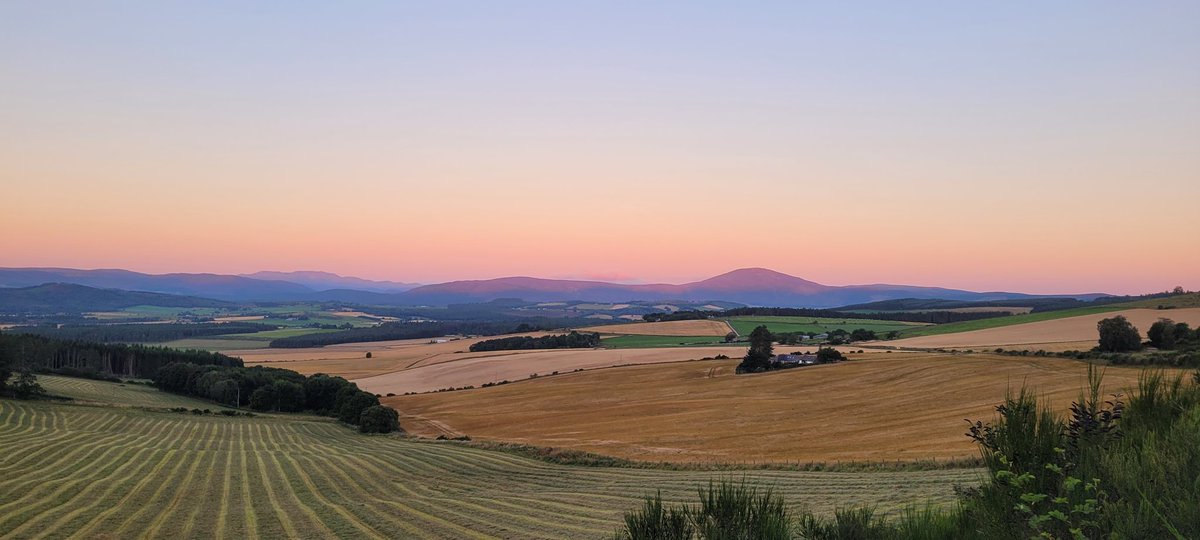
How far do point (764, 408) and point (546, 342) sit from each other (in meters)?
75.3

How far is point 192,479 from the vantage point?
31.1m

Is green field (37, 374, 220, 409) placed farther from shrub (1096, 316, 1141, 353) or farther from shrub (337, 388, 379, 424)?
shrub (1096, 316, 1141, 353)

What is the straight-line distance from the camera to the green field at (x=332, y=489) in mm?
20297

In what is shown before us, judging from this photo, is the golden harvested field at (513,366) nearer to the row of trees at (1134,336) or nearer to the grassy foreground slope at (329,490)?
the row of trees at (1134,336)

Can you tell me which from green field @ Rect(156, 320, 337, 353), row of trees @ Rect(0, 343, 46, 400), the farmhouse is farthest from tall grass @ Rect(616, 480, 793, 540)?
green field @ Rect(156, 320, 337, 353)

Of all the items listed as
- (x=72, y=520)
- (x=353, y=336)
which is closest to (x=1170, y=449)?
(x=72, y=520)

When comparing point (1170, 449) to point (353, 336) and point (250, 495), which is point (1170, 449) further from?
point (353, 336)

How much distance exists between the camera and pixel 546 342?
12219 cm

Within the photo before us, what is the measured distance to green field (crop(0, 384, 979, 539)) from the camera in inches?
799

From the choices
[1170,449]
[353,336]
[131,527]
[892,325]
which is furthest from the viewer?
[353,336]

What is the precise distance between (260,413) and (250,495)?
53.4 metres

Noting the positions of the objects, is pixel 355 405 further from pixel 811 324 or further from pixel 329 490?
pixel 811 324

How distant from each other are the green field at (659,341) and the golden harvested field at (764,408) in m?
28.5

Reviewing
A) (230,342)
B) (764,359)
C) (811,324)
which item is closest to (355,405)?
(764,359)
